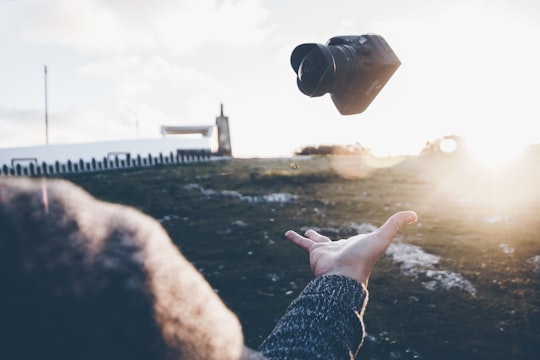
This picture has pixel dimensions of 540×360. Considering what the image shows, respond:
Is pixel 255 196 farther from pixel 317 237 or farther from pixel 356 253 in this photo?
pixel 356 253

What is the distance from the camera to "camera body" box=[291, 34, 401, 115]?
203 cm

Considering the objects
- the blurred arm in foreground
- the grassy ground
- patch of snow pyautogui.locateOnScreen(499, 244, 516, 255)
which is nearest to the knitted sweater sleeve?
the blurred arm in foreground

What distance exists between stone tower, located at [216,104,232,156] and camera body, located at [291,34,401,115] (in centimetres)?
2650

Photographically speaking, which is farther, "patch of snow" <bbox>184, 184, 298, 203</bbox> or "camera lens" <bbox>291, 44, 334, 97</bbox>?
"patch of snow" <bbox>184, 184, 298, 203</bbox>

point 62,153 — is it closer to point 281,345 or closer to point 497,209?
point 497,209

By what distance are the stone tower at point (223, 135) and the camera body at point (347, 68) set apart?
26500 millimetres

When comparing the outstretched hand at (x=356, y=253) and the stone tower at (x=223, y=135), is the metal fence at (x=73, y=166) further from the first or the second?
the outstretched hand at (x=356, y=253)

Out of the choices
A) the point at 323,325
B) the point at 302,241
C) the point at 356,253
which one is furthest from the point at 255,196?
the point at 323,325

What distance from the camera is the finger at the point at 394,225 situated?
5.45 ft

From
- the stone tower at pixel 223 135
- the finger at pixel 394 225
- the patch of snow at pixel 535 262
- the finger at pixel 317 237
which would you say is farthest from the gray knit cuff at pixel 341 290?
the stone tower at pixel 223 135

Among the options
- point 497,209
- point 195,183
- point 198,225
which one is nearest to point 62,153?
point 195,183

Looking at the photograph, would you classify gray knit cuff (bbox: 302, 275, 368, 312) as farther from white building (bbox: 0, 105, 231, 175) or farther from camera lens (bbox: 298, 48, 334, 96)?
white building (bbox: 0, 105, 231, 175)

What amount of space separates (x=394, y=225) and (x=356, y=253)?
0.78 feet

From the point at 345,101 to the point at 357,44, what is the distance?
299 millimetres
